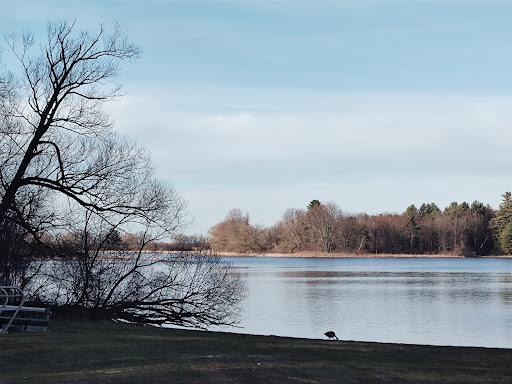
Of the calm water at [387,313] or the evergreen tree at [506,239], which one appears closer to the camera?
the calm water at [387,313]

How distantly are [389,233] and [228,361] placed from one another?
12091 cm

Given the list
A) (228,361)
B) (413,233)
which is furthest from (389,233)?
(228,361)

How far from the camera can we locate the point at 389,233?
12938cm

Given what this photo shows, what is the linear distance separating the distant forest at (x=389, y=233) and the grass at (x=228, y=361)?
346ft

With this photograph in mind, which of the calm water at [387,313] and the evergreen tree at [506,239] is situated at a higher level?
the evergreen tree at [506,239]

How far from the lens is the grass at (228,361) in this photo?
939 cm

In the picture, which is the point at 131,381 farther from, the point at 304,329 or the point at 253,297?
the point at 253,297

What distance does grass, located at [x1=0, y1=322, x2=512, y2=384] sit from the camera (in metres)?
9.39

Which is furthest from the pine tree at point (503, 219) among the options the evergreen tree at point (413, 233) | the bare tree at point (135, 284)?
the bare tree at point (135, 284)

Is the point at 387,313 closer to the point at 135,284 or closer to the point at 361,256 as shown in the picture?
the point at 135,284

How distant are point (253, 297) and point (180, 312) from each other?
14868mm

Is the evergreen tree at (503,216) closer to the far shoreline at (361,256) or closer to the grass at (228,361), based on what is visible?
the far shoreline at (361,256)

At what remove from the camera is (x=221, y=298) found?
73.4 feet

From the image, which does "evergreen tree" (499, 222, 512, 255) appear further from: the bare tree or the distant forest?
the bare tree
